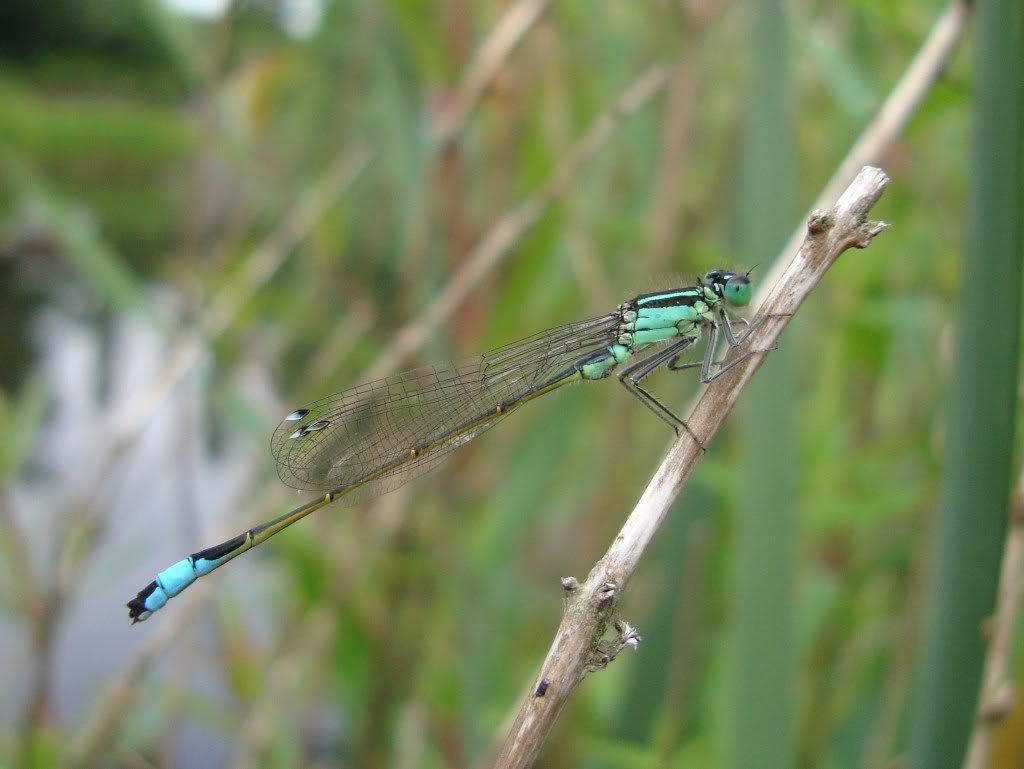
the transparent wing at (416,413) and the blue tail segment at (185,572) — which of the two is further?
the transparent wing at (416,413)

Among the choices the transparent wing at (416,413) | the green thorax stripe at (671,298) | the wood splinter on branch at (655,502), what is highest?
the green thorax stripe at (671,298)

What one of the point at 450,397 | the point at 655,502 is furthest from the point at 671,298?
the point at 655,502

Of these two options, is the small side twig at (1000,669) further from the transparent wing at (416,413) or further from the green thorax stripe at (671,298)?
the transparent wing at (416,413)

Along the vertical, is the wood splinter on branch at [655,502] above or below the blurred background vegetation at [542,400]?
below

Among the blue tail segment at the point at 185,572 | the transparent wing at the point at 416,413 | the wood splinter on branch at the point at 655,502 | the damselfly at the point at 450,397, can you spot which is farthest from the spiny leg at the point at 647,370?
the blue tail segment at the point at 185,572

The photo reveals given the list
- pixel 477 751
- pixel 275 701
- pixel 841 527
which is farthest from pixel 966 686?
pixel 275 701

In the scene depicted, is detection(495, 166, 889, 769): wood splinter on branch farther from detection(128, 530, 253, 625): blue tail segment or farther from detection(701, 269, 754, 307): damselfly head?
detection(128, 530, 253, 625): blue tail segment

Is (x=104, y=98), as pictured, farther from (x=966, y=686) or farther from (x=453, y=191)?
(x=966, y=686)

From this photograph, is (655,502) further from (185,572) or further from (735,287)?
(185,572)
